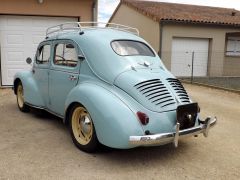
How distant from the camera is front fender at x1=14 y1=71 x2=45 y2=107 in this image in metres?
6.56

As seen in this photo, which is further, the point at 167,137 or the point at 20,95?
the point at 20,95

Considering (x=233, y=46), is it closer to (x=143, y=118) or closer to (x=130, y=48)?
(x=130, y=48)

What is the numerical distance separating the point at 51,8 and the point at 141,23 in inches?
361

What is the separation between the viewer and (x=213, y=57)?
18.4m

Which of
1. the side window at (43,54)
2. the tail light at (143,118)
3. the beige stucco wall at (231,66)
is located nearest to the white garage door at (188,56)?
the beige stucco wall at (231,66)

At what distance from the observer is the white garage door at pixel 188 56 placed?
57.2 feet

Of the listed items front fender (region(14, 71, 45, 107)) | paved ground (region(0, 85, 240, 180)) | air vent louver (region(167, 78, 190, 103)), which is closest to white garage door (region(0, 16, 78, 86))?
front fender (region(14, 71, 45, 107))

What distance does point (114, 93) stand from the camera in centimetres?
461

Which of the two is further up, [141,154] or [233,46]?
[233,46]

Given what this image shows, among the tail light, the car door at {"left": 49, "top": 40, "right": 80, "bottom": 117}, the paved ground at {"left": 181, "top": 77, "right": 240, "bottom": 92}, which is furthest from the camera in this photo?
the paved ground at {"left": 181, "top": 77, "right": 240, "bottom": 92}

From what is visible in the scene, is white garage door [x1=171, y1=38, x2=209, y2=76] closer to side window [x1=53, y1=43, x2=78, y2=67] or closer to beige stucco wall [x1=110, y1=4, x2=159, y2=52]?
beige stucco wall [x1=110, y1=4, x2=159, y2=52]

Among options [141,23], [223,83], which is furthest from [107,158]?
[141,23]

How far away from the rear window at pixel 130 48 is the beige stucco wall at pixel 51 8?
245 inches

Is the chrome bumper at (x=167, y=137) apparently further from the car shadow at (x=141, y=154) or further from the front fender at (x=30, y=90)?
the front fender at (x=30, y=90)
